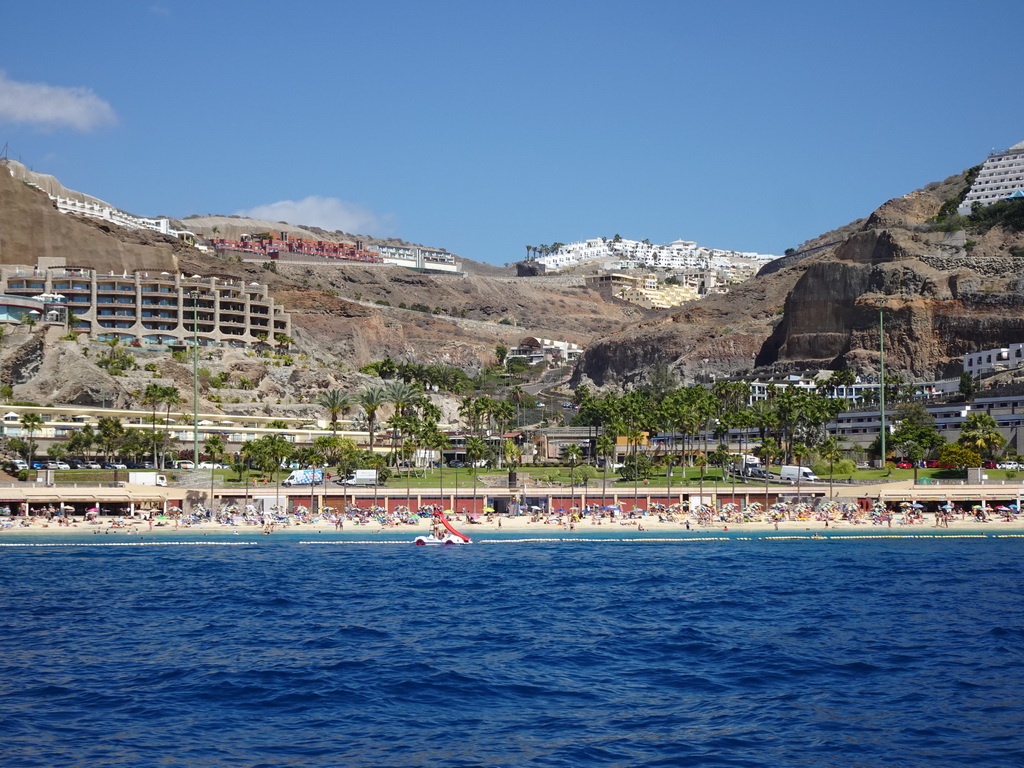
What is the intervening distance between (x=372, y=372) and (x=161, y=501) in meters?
68.0

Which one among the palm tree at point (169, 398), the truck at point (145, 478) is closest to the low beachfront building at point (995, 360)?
the palm tree at point (169, 398)

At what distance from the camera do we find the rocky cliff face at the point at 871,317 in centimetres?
13525

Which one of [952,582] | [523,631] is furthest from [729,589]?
[523,631]

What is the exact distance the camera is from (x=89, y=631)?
40844 millimetres

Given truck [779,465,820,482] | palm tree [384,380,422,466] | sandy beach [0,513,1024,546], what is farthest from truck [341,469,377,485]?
truck [779,465,820,482]

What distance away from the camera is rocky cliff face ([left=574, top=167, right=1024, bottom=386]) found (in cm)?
13525

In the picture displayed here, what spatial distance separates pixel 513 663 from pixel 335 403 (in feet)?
257

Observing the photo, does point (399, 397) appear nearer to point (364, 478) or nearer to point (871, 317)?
point (364, 478)

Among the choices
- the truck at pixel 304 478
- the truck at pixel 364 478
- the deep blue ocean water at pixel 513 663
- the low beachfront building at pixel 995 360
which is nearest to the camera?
the deep blue ocean water at pixel 513 663

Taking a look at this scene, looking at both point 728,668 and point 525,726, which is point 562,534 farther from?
point 525,726

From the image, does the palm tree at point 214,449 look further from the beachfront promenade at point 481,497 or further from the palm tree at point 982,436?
the palm tree at point 982,436

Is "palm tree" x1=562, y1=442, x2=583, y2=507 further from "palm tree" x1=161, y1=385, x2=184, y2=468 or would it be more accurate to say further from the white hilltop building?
the white hilltop building

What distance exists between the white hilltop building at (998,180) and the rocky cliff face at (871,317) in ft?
18.6

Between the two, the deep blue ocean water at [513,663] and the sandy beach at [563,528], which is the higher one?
the sandy beach at [563,528]
